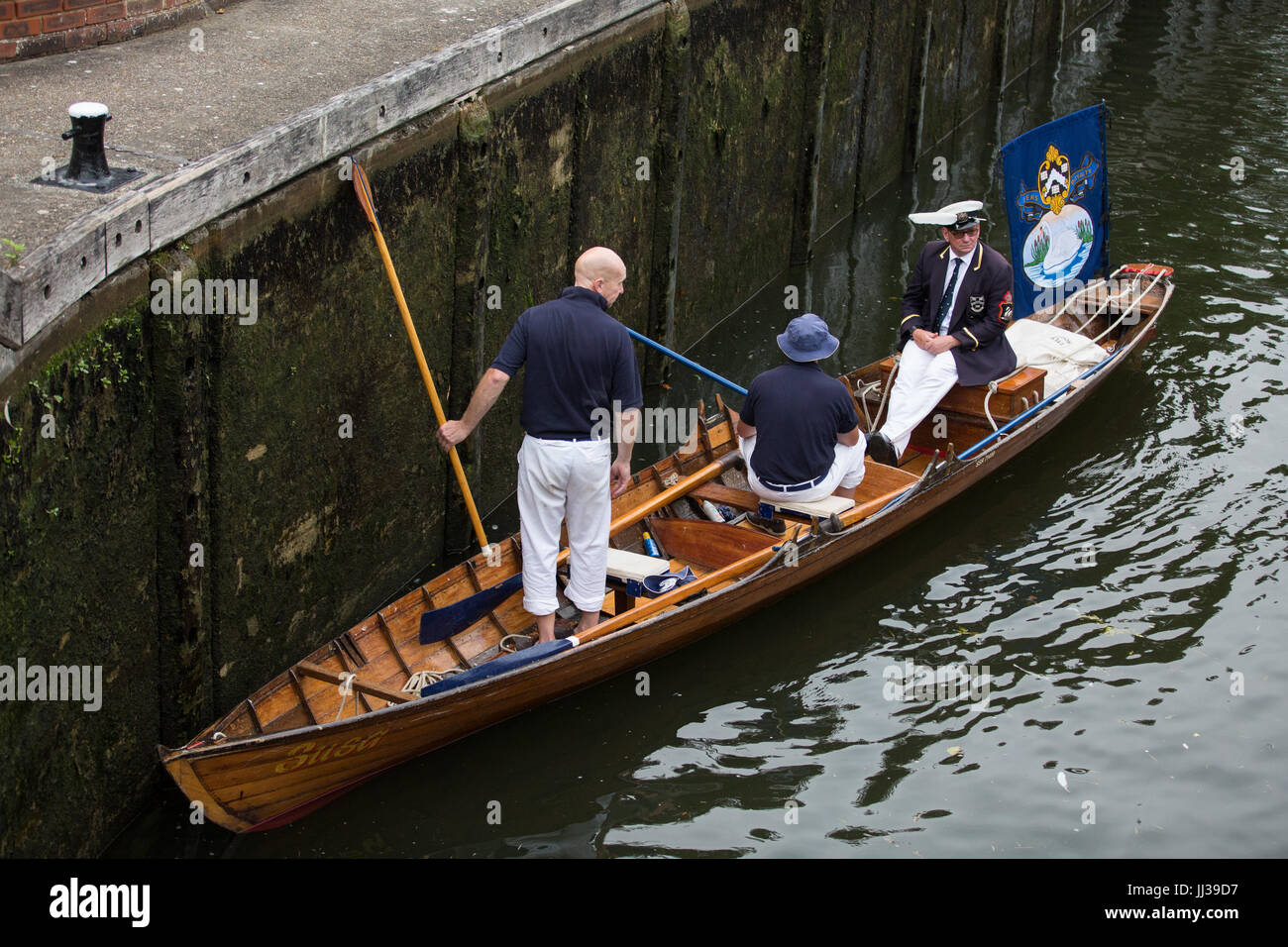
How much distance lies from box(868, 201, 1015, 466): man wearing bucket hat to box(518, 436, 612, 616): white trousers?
2.89 m

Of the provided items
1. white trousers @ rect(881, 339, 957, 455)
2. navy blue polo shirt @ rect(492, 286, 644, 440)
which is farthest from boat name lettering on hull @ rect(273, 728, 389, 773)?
white trousers @ rect(881, 339, 957, 455)

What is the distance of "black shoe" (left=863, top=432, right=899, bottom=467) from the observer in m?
10.2

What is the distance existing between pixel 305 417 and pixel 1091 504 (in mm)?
5659

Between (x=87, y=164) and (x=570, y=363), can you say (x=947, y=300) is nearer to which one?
(x=570, y=363)

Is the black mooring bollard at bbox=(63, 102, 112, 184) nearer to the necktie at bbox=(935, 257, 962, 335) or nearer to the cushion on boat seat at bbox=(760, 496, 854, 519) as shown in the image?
the cushion on boat seat at bbox=(760, 496, 854, 519)

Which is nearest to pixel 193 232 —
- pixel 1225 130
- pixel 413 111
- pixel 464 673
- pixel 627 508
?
pixel 413 111

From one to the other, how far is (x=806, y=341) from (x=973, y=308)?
2.07 m

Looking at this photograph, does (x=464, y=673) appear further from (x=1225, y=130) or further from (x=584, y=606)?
(x=1225, y=130)

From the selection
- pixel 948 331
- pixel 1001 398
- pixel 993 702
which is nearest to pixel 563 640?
pixel 993 702

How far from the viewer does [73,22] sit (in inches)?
361

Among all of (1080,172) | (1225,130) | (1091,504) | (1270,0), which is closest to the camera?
(1091,504)

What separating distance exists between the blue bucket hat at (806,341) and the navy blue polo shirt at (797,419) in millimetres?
93
